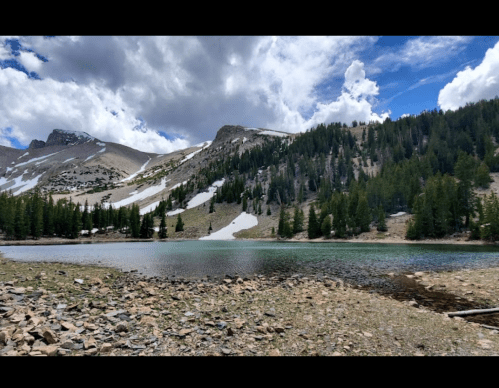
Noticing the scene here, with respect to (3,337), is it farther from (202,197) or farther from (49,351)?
(202,197)

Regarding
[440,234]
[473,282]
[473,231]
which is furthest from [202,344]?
[440,234]

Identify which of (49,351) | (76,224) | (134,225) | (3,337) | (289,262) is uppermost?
(76,224)

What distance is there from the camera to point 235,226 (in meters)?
132

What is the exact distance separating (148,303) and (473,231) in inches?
3412

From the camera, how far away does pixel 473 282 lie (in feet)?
65.1

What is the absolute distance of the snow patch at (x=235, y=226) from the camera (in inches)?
4762

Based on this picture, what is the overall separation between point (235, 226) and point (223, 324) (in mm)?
121813

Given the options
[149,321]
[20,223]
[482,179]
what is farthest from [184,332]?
[482,179]

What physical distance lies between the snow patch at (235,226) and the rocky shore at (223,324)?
343 feet

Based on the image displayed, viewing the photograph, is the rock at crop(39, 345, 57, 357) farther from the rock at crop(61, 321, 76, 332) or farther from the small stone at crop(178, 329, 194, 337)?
the small stone at crop(178, 329, 194, 337)

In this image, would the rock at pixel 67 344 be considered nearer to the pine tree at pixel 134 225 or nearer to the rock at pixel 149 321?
Answer: the rock at pixel 149 321

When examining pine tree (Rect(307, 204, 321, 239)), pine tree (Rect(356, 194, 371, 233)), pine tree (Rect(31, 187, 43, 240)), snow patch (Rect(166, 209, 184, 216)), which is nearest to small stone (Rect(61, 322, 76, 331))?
pine tree (Rect(307, 204, 321, 239))

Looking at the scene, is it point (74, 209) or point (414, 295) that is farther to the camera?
point (74, 209)
